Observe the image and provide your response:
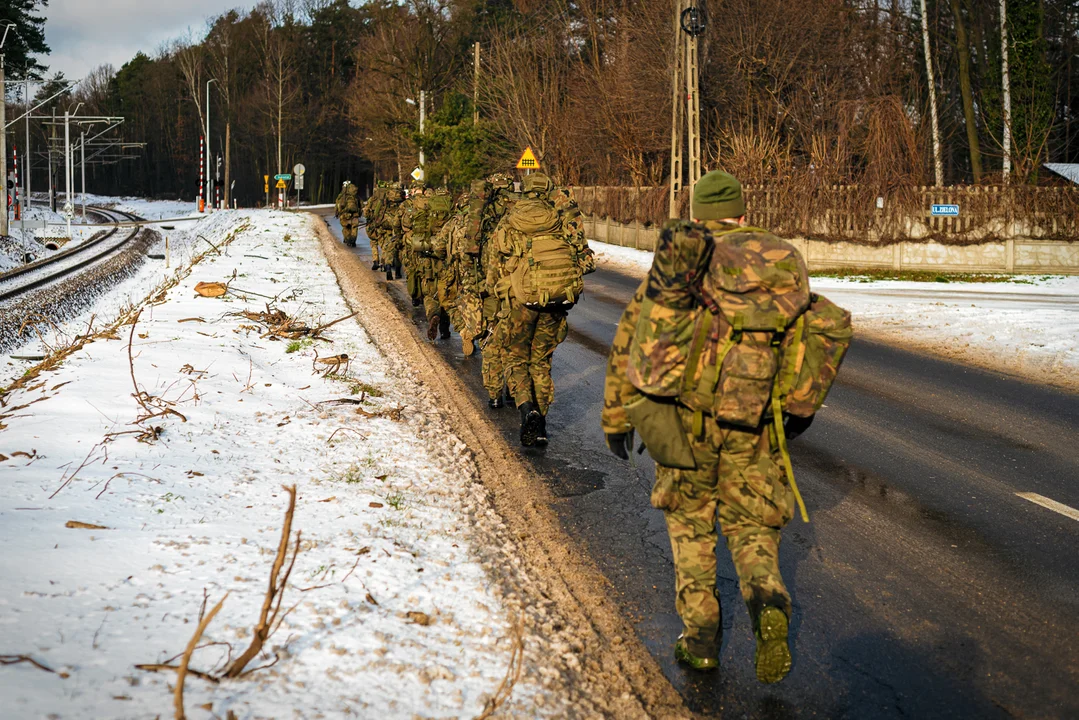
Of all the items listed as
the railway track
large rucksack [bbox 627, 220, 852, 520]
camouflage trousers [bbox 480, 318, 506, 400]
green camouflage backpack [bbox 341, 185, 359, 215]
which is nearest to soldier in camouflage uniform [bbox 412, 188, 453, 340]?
camouflage trousers [bbox 480, 318, 506, 400]

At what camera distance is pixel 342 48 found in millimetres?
78625

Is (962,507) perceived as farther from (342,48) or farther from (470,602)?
(342,48)

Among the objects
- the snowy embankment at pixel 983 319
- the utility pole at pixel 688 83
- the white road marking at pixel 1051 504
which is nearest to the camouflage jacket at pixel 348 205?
the utility pole at pixel 688 83

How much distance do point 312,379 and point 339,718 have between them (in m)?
6.28

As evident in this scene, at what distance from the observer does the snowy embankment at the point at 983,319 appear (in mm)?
11720

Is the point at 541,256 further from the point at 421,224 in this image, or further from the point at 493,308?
the point at 421,224

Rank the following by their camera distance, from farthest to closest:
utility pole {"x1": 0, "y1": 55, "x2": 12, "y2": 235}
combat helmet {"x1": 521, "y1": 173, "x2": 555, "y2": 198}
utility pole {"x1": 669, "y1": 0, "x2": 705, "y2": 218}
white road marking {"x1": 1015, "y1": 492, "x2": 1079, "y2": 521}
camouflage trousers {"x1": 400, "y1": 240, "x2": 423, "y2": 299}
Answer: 1. utility pole {"x1": 0, "y1": 55, "x2": 12, "y2": 235}
2. utility pole {"x1": 669, "y1": 0, "x2": 705, "y2": 218}
3. camouflage trousers {"x1": 400, "y1": 240, "x2": 423, "y2": 299}
4. combat helmet {"x1": 521, "y1": 173, "x2": 555, "y2": 198}
5. white road marking {"x1": 1015, "y1": 492, "x2": 1079, "y2": 521}

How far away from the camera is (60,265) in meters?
29.5

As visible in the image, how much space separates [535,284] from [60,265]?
26415mm

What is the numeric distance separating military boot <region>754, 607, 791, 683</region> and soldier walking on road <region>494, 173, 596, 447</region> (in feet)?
12.9

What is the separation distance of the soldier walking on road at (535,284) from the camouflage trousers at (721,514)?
11.5 ft

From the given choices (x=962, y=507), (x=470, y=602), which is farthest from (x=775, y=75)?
(x=470, y=602)

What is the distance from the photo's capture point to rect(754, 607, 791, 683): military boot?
11.5 feet

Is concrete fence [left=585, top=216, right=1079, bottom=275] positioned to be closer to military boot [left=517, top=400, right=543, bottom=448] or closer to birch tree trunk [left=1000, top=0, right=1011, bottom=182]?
birch tree trunk [left=1000, top=0, right=1011, bottom=182]
